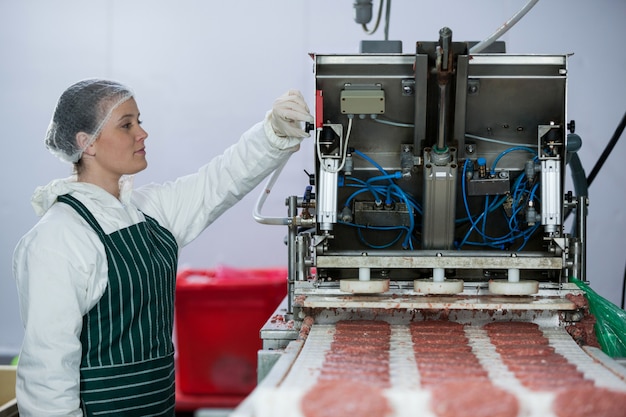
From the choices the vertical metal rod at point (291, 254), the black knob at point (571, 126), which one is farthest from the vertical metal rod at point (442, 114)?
the vertical metal rod at point (291, 254)

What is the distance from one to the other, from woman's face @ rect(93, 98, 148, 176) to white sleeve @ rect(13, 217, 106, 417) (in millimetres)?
290

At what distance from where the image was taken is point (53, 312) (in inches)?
83.3

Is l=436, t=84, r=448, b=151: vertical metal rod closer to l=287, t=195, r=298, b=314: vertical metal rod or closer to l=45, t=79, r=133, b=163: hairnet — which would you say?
l=287, t=195, r=298, b=314: vertical metal rod

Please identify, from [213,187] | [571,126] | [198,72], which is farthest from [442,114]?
[198,72]

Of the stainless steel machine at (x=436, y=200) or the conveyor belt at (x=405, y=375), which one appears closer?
the conveyor belt at (x=405, y=375)

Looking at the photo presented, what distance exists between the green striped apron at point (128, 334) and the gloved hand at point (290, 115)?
0.58m

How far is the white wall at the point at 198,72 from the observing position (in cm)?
449

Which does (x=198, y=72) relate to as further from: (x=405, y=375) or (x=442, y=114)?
(x=405, y=375)

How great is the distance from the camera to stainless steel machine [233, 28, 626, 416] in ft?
7.55

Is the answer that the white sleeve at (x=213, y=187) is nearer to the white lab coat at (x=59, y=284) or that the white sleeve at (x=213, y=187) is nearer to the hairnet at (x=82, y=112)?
the white lab coat at (x=59, y=284)

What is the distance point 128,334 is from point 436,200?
1134 millimetres

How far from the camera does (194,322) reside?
426cm

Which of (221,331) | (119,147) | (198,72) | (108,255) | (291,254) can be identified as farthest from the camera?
(198,72)

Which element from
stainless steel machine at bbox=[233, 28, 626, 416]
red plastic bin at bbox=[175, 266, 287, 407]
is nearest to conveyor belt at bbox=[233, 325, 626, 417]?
stainless steel machine at bbox=[233, 28, 626, 416]
